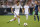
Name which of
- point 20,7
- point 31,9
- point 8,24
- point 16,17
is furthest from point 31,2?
point 8,24

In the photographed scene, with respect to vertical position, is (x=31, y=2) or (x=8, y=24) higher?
(x=31, y=2)

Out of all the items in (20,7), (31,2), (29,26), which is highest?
(31,2)

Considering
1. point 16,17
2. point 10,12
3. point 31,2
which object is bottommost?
point 16,17

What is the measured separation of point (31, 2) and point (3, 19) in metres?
0.83

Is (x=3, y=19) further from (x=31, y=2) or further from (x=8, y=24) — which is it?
(x=31, y=2)

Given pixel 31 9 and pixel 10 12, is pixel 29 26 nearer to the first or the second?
pixel 31 9

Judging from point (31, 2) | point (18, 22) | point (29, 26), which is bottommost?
point (29, 26)

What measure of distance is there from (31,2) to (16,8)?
40 centimetres

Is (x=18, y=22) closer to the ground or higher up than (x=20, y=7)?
closer to the ground

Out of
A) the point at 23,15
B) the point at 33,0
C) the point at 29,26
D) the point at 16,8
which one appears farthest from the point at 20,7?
the point at 29,26

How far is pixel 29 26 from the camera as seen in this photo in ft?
4.28

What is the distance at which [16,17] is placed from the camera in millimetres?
1327

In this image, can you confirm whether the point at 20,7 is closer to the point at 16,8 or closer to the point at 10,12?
the point at 16,8

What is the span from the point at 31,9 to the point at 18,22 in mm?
460
